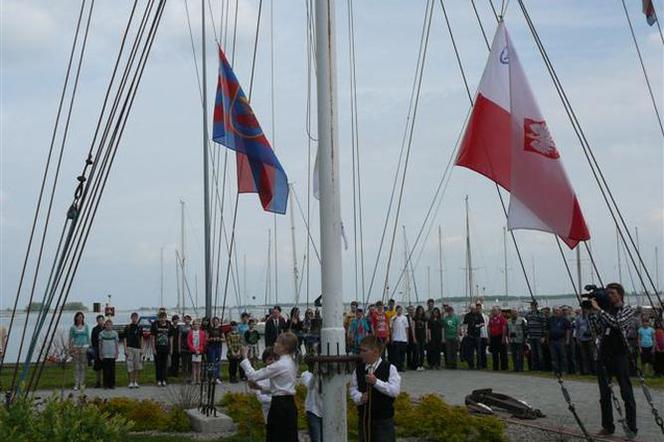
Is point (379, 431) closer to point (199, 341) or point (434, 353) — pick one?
point (199, 341)

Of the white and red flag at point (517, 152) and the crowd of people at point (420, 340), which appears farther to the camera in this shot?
the crowd of people at point (420, 340)

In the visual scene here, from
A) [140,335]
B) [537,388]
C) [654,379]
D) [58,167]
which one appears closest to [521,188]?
[58,167]

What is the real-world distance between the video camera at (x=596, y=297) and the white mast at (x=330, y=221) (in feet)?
12.5

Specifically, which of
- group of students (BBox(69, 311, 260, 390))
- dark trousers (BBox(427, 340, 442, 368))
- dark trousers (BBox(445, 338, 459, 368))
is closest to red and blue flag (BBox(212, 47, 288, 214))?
group of students (BBox(69, 311, 260, 390))

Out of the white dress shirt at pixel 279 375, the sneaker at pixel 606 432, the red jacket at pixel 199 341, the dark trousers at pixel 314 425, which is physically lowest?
the sneaker at pixel 606 432

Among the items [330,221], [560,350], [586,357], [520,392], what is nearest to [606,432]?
[330,221]

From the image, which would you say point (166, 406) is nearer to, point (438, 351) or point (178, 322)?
point (178, 322)

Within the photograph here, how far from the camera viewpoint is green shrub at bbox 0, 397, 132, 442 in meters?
7.09

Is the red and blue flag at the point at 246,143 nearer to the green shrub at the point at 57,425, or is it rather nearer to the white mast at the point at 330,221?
the white mast at the point at 330,221

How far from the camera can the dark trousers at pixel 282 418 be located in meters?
9.45

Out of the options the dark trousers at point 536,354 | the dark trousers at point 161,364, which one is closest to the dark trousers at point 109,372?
the dark trousers at point 161,364

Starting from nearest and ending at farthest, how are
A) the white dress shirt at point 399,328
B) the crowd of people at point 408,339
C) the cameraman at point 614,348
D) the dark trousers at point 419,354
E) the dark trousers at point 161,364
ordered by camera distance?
1. the cameraman at point 614,348
2. the crowd of people at point 408,339
3. the dark trousers at point 161,364
4. the white dress shirt at point 399,328
5. the dark trousers at point 419,354

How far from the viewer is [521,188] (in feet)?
30.0

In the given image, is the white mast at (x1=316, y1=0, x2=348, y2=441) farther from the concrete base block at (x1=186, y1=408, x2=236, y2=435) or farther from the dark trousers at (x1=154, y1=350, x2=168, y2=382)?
the dark trousers at (x1=154, y1=350, x2=168, y2=382)
